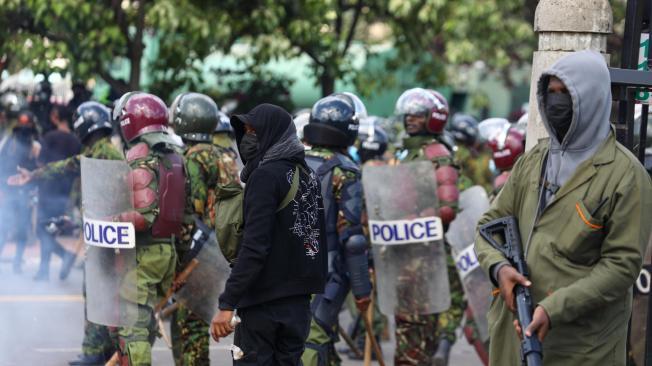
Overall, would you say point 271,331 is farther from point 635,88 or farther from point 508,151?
point 508,151

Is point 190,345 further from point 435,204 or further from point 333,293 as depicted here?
point 435,204

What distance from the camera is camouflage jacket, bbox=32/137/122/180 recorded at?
824 centimetres

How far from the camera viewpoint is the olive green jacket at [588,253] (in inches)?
154

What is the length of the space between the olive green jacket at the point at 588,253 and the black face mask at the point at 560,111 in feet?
0.49

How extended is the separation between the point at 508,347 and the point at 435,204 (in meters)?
3.38

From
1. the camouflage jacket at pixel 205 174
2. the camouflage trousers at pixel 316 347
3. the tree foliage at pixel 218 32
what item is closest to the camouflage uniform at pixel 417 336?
the camouflage trousers at pixel 316 347

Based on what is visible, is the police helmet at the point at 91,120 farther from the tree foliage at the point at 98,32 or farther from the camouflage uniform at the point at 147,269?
the tree foliage at the point at 98,32

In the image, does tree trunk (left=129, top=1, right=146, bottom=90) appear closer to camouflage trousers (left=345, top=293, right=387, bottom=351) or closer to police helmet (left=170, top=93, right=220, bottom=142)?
camouflage trousers (left=345, top=293, right=387, bottom=351)

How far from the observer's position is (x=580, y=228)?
13.0 feet

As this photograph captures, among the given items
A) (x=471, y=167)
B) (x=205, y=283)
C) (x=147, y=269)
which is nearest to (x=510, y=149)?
(x=205, y=283)

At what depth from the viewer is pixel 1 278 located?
1227 centimetres

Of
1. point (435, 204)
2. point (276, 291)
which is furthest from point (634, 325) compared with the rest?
point (276, 291)

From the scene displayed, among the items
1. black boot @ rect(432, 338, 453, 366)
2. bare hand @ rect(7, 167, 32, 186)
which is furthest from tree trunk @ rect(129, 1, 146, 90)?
Result: black boot @ rect(432, 338, 453, 366)

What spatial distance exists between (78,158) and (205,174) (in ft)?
7.07
